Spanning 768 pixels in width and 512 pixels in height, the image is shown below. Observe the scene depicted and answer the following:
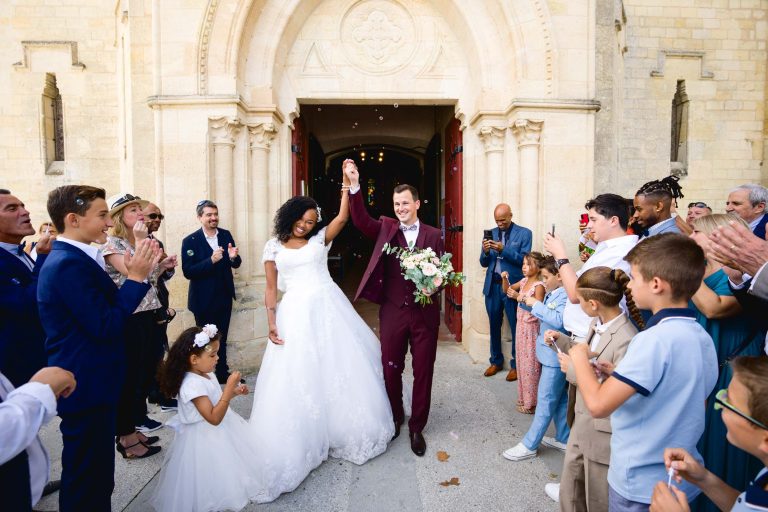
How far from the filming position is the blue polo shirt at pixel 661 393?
172cm

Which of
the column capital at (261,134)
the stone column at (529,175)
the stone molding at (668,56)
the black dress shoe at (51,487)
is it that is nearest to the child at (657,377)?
the black dress shoe at (51,487)

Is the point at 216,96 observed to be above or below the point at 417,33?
below

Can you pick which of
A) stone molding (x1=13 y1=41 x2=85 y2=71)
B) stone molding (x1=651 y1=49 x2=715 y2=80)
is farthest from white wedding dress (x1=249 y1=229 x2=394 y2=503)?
stone molding (x1=651 y1=49 x2=715 y2=80)

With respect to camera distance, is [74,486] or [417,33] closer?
[74,486]

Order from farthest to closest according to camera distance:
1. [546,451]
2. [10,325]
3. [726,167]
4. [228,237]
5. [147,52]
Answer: [726,167] → [147,52] → [228,237] → [546,451] → [10,325]

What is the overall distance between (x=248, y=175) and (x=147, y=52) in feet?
6.57

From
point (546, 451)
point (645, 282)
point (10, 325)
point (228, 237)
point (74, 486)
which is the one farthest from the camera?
point (228, 237)

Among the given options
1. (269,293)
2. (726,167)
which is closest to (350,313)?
(269,293)

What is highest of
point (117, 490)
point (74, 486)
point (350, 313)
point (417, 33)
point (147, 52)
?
point (417, 33)

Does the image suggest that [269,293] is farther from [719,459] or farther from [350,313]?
[719,459]

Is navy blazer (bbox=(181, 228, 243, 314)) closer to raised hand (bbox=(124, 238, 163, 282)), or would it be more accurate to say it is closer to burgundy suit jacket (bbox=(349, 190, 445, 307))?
burgundy suit jacket (bbox=(349, 190, 445, 307))

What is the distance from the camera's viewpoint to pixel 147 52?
5.73 m

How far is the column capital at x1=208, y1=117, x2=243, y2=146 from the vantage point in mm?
5469

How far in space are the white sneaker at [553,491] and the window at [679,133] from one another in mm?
8433
